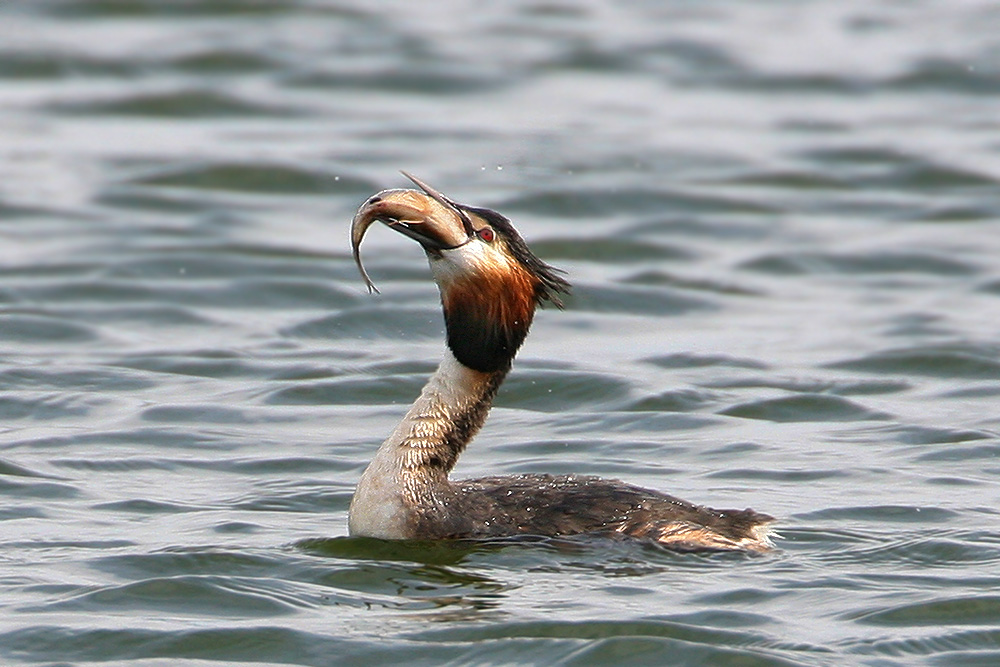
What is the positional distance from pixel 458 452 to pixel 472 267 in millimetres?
874

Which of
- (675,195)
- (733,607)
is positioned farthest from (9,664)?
(675,195)

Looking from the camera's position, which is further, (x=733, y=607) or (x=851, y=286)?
(x=851, y=286)

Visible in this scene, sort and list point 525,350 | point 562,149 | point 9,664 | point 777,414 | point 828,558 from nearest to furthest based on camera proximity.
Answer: point 9,664
point 828,558
point 777,414
point 525,350
point 562,149

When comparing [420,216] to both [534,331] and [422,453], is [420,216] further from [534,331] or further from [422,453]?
[534,331]

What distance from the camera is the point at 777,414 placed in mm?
11742

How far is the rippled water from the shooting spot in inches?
307

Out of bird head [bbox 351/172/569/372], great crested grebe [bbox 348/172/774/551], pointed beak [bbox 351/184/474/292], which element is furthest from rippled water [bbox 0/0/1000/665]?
pointed beak [bbox 351/184/474/292]

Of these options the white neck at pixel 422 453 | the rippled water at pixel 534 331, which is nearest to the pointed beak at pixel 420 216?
the white neck at pixel 422 453

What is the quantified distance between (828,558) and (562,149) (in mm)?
11608

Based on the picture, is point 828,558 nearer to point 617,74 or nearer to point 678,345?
point 678,345

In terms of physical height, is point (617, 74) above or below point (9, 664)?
above

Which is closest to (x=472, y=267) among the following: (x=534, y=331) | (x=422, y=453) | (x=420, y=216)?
(x=420, y=216)

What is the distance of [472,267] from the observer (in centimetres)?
817

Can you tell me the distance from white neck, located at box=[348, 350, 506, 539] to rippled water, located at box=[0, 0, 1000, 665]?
0.48 ft
